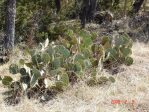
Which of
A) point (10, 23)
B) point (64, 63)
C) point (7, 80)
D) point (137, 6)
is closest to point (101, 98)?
point (64, 63)

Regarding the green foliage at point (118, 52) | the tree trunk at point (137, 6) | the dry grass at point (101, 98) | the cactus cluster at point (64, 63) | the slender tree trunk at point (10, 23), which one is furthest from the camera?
the tree trunk at point (137, 6)

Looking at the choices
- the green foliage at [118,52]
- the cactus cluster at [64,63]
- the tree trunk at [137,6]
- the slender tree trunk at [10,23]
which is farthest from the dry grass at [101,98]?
the tree trunk at [137,6]

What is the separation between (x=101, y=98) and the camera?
249 inches

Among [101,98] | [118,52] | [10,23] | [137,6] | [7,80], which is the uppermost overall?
[10,23]

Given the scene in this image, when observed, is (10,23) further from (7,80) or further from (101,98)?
(101,98)

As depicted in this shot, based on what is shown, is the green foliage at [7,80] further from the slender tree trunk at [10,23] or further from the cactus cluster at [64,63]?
the slender tree trunk at [10,23]

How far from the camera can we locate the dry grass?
236 inches

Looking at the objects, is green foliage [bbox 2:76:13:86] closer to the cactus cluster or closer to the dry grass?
the cactus cluster

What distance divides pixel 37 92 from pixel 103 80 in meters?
1.30

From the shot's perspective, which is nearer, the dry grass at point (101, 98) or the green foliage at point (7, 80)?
the dry grass at point (101, 98)

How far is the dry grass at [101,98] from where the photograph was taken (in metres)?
5.98

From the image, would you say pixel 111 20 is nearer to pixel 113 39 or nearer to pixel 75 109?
pixel 113 39

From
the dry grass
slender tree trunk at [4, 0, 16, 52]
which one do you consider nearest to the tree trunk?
slender tree trunk at [4, 0, 16, 52]

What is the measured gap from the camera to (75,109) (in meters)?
6.02
